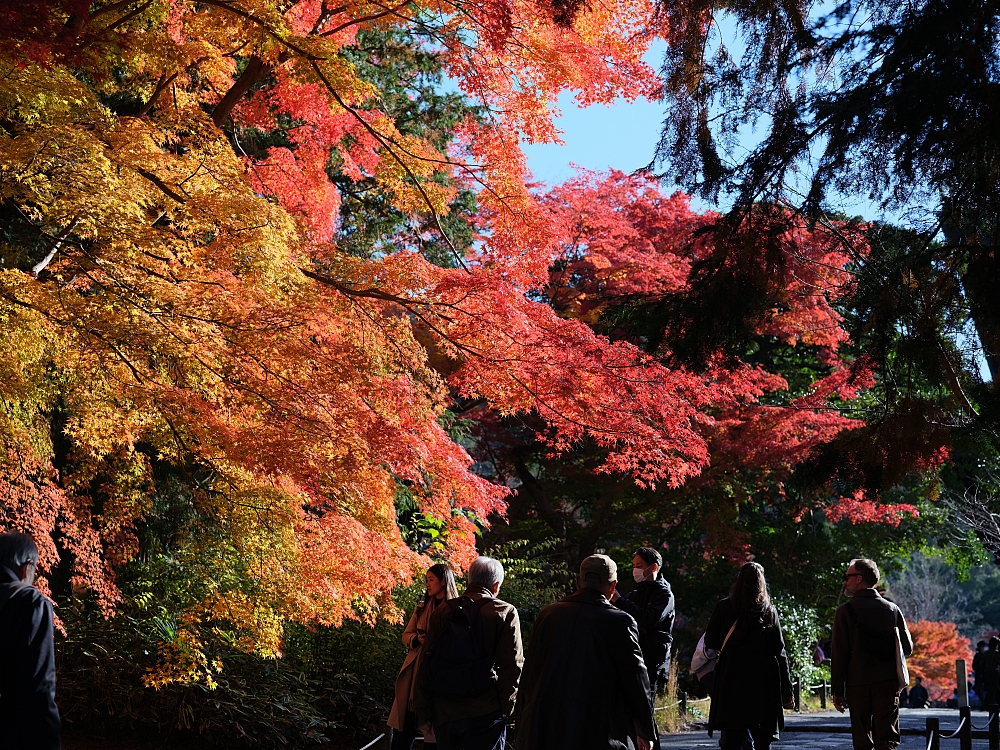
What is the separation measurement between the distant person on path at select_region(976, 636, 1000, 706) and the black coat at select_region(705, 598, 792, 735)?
10.1m

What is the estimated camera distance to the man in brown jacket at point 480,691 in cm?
485

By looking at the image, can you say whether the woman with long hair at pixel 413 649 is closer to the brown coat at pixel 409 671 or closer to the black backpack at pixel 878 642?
the brown coat at pixel 409 671

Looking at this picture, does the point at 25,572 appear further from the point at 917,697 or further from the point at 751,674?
the point at 917,697

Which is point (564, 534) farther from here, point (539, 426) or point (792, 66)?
point (792, 66)

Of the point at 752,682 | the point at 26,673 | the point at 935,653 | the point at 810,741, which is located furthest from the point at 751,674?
the point at 935,653

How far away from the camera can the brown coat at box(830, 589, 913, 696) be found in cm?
602

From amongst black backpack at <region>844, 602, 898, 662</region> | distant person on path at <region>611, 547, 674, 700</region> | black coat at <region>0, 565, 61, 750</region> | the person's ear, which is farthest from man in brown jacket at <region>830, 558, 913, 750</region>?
the person's ear

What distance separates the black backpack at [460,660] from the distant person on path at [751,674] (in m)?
1.68

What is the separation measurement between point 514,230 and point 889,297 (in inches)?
177

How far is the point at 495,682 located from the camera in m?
4.93

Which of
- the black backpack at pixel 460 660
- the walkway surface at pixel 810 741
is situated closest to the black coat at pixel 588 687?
the black backpack at pixel 460 660

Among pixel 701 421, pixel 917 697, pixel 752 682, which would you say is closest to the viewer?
pixel 752 682

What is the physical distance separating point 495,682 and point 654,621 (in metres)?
1.36

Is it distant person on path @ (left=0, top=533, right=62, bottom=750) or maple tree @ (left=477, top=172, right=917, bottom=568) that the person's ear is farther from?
maple tree @ (left=477, top=172, right=917, bottom=568)
